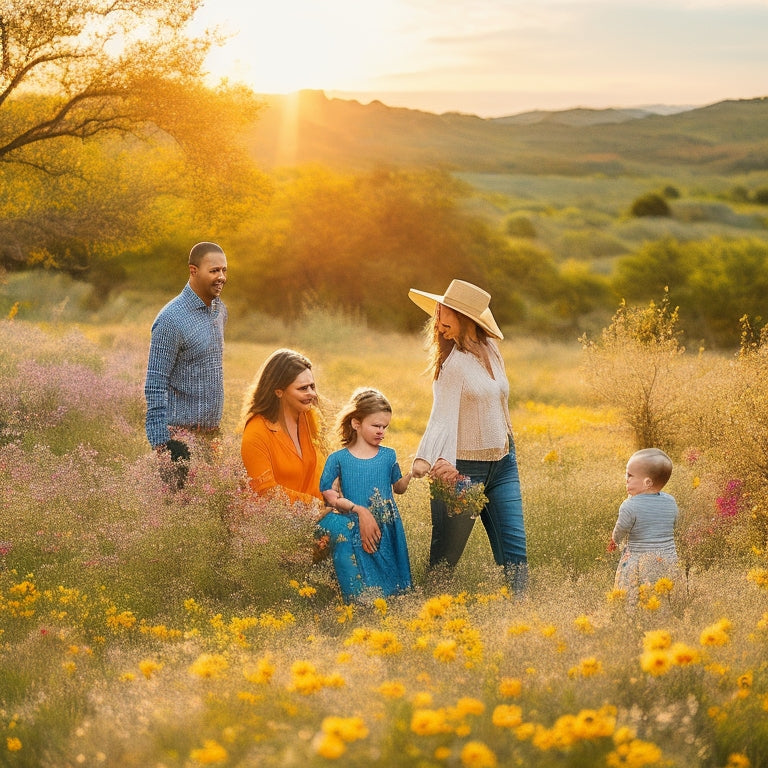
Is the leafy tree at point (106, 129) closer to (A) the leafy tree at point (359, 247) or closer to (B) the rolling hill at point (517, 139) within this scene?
(A) the leafy tree at point (359, 247)

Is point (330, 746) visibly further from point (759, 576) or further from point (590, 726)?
point (759, 576)

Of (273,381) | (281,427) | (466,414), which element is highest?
(273,381)

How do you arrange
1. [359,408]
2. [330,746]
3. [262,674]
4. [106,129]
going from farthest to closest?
[106,129]
[359,408]
[262,674]
[330,746]

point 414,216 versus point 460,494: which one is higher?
point 414,216

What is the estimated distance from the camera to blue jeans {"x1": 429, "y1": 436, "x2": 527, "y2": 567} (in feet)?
17.2

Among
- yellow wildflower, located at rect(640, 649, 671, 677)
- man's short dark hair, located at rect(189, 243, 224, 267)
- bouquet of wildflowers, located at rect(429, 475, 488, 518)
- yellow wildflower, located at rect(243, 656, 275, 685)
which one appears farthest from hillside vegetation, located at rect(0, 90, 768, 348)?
yellow wildflower, located at rect(640, 649, 671, 677)

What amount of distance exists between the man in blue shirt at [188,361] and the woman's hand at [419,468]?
1.55 meters

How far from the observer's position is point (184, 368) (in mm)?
5832

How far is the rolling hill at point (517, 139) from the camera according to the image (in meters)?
50.0

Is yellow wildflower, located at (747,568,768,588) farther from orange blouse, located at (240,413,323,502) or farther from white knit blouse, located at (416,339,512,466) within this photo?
orange blouse, located at (240,413,323,502)

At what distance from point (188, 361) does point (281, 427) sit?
0.77 m

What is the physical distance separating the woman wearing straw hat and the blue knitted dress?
23 centimetres

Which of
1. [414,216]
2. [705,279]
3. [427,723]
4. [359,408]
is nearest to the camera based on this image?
[427,723]

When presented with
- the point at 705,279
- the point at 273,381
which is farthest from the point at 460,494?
the point at 705,279
